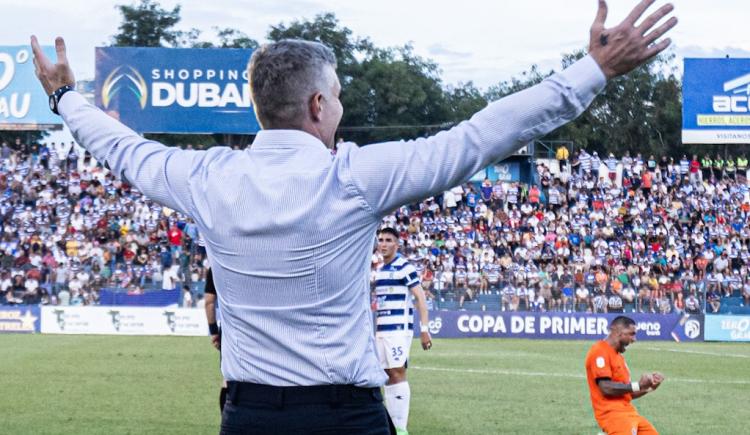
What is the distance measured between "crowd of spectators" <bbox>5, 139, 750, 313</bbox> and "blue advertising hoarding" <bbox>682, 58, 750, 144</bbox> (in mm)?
1220

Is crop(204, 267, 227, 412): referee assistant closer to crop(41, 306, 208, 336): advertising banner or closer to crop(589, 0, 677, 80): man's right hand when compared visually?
crop(589, 0, 677, 80): man's right hand

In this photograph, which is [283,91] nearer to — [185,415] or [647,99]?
[185,415]

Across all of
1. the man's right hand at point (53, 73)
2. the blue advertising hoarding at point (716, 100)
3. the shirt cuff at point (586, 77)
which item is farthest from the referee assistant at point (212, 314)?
the blue advertising hoarding at point (716, 100)

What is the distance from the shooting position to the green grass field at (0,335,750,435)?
14070mm

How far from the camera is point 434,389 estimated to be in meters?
18.3

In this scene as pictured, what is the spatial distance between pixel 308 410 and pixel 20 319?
1314 inches

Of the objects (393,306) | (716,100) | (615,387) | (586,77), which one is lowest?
(615,387)

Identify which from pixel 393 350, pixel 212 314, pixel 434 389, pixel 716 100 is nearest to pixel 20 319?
pixel 434 389

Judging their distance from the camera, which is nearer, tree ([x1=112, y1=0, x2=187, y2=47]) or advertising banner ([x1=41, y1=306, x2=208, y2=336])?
advertising banner ([x1=41, y1=306, x2=208, y2=336])

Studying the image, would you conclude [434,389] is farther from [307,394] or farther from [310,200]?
[310,200]

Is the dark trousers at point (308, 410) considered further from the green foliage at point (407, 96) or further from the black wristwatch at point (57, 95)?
the green foliage at point (407, 96)

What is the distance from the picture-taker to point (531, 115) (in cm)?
307

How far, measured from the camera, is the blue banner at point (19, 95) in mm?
48438

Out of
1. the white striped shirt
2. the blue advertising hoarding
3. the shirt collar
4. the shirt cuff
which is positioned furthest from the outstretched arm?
the blue advertising hoarding
